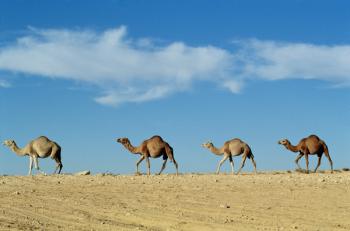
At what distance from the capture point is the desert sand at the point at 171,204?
534 inches

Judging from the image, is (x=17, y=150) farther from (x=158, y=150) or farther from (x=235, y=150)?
(x=235, y=150)

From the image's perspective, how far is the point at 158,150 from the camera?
28.3m

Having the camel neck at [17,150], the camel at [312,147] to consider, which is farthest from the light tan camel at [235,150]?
the camel neck at [17,150]

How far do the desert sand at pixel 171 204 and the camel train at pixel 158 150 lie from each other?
212 inches

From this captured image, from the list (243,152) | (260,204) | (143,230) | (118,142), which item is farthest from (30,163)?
(143,230)

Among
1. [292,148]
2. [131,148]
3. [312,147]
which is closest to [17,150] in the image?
[131,148]

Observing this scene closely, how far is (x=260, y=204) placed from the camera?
17156mm

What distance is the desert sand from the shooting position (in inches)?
534

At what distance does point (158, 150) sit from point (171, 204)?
11884 mm

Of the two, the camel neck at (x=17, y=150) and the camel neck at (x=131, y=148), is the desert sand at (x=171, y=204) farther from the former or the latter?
the camel neck at (x=17, y=150)

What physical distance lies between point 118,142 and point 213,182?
10.3 m

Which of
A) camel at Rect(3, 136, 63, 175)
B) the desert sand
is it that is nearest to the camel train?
camel at Rect(3, 136, 63, 175)

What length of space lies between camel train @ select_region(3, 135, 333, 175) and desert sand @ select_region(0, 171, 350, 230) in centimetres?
538

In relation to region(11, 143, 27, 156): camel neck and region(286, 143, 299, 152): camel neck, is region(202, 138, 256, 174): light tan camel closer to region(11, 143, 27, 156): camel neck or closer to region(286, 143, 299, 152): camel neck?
region(286, 143, 299, 152): camel neck
